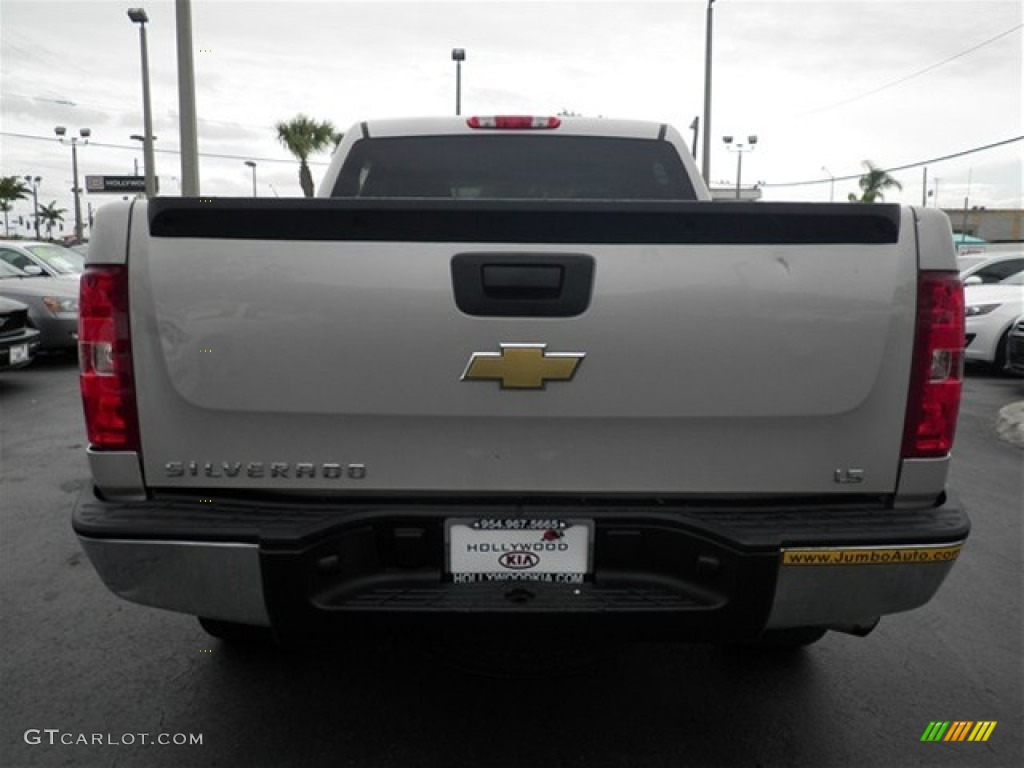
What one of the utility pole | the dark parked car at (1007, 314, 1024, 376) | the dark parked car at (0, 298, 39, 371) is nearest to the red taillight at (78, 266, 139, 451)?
the dark parked car at (0, 298, 39, 371)

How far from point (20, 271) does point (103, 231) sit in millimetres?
11049

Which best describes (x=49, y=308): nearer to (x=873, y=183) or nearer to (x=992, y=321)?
(x=992, y=321)

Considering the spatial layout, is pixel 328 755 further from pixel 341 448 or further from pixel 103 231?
pixel 103 231

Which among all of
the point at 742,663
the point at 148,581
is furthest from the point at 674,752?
the point at 148,581

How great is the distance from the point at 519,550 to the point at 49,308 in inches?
400

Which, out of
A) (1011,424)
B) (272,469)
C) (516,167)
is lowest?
(1011,424)

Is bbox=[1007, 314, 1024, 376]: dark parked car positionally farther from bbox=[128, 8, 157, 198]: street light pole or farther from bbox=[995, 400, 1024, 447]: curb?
bbox=[128, 8, 157, 198]: street light pole

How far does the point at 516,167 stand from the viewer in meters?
3.89

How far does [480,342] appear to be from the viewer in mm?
2031

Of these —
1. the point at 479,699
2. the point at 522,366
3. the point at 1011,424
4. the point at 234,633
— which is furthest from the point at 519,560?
the point at 1011,424

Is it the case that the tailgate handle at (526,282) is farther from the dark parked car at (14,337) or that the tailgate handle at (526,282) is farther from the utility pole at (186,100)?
the utility pole at (186,100)

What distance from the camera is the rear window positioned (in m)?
3.86

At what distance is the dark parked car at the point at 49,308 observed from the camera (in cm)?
1026

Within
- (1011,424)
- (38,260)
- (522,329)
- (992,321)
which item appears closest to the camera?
(522,329)
